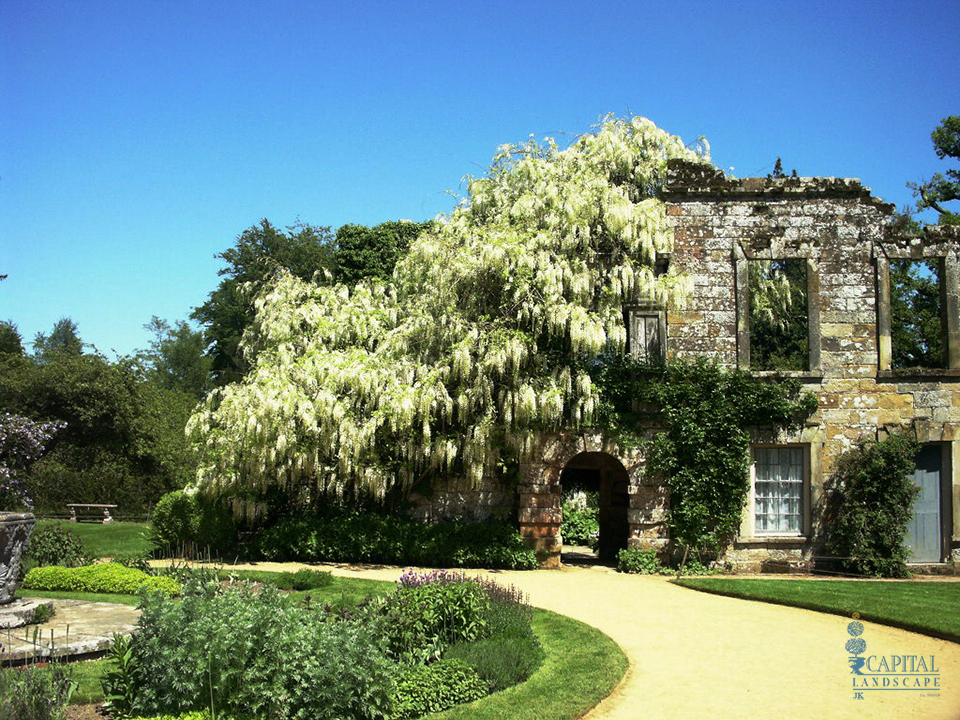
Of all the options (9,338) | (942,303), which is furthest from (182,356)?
(942,303)

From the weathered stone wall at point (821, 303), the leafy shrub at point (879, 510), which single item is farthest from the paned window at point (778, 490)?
the leafy shrub at point (879, 510)

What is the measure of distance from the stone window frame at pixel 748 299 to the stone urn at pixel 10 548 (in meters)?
11.8

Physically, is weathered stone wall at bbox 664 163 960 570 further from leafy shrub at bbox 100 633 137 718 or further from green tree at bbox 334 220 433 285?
green tree at bbox 334 220 433 285

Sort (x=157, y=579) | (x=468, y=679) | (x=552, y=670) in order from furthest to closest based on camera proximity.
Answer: (x=157, y=579), (x=552, y=670), (x=468, y=679)

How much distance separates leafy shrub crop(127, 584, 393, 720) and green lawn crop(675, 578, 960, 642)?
267 inches

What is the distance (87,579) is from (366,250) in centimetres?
1867

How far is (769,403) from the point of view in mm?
14703

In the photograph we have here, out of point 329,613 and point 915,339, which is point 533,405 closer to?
point 329,613

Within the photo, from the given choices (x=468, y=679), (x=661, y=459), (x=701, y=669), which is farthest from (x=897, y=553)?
(x=468, y=679)

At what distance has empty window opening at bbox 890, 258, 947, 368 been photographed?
972 inches

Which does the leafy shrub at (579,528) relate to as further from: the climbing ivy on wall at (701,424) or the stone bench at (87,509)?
the stone bench at (87,509)

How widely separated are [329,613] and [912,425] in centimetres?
1162

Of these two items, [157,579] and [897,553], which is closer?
[157,579]

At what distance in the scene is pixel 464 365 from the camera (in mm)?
14391
